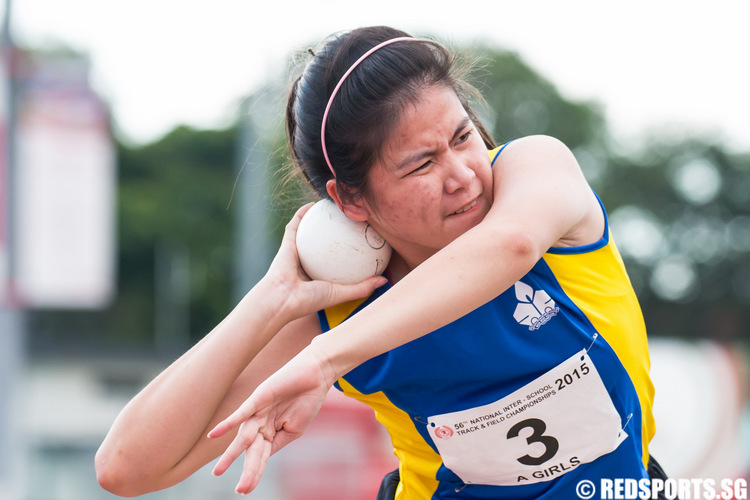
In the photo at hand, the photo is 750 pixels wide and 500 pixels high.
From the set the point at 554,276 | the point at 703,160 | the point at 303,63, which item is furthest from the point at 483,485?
the point at 703,160

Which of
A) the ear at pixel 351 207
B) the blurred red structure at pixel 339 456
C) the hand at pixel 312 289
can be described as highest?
the ear at pixel 351 207

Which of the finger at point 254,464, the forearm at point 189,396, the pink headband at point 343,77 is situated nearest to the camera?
the finger at point 254,464

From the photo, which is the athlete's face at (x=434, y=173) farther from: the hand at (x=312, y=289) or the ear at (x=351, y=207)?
the hand at (x=312, y=289)

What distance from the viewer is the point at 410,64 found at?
7.91 ft

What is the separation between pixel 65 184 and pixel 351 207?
7.49 metres

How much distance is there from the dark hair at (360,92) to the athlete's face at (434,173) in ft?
0.13

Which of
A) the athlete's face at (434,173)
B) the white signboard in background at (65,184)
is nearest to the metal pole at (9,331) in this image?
the white signboard in background at (65,184)

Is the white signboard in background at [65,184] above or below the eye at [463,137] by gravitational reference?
below

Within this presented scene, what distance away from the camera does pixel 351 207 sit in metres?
2.60

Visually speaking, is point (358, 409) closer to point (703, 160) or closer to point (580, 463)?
point (580, 463)

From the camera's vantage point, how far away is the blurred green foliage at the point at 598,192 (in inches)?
1485

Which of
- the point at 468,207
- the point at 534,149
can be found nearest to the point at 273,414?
the point at 468,207

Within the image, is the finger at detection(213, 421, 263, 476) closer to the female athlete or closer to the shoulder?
the female athlete

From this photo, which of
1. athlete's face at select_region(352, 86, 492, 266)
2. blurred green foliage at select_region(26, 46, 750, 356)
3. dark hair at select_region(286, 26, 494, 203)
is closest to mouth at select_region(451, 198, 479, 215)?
athlete's face at select_region(352, 86, 492, 266)
